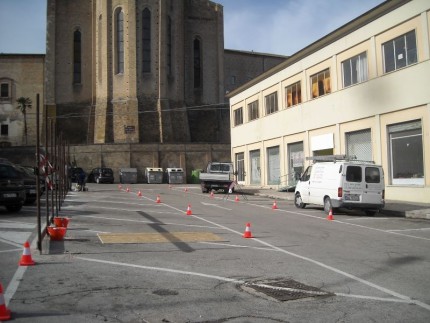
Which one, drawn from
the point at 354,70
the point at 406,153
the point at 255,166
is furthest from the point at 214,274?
the point at 255,166

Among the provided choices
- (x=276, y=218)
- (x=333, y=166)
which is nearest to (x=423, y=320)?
(x=276, y=218)

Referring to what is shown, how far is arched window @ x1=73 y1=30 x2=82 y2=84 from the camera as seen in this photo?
206 ft

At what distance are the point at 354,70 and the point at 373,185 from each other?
9.99 meters

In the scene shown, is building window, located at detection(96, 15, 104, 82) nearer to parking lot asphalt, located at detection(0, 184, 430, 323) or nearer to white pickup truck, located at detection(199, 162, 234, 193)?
white pickup truck, located at detection(199, 162, 234, 193)

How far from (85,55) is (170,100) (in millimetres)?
14492

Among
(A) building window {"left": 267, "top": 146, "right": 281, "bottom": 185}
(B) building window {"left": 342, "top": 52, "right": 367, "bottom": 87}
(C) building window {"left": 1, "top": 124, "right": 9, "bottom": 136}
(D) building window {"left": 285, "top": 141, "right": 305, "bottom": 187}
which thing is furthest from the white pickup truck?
(C) building window {"left": 1, "top": 124, "right": 9, "bottom": 136}

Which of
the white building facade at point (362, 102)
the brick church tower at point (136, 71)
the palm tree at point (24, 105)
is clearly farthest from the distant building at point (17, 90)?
the white building facade at point (362, 102)

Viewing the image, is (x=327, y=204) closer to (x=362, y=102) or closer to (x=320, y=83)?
(x=362, y=102)

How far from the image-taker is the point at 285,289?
6.70 meters

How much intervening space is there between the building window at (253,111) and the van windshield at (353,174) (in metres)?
21.5

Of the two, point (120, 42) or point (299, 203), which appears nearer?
point (299, 203)

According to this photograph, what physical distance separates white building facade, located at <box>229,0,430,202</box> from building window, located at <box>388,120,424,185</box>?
4 centimetres

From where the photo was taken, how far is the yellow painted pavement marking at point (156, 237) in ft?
35.6

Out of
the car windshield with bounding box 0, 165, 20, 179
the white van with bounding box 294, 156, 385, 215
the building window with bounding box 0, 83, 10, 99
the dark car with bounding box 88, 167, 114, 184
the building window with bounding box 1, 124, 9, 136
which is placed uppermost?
the building window with bounding box 0, 83, 10, 99
